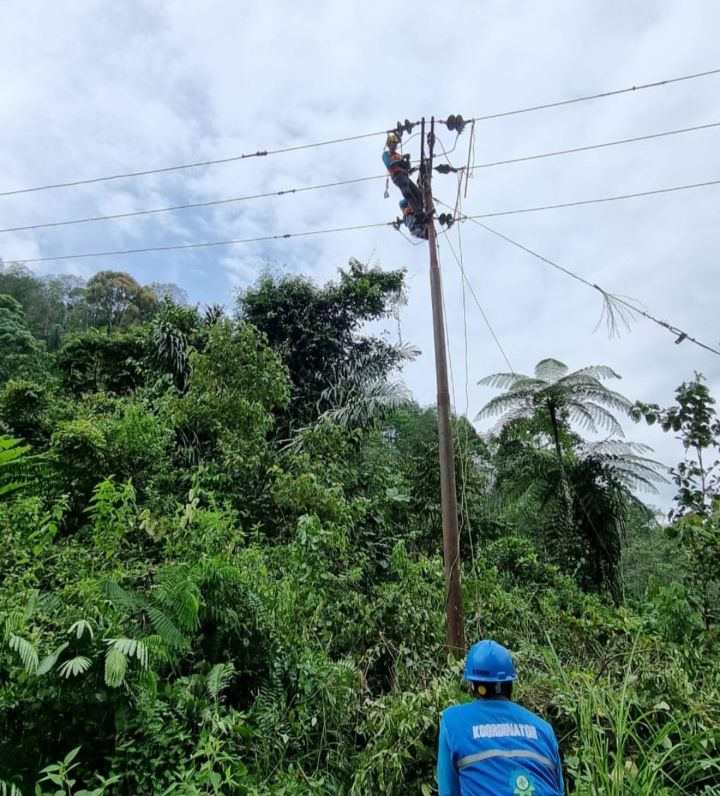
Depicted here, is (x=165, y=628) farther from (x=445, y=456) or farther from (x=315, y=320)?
(x=315, y=320)

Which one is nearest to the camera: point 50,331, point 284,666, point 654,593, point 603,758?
point 603,758

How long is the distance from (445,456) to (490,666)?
102 inches

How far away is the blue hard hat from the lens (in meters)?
2.45

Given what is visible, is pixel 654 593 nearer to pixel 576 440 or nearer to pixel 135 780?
pixel 135 780

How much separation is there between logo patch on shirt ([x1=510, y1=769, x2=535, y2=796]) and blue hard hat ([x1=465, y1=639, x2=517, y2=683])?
0.36 metres

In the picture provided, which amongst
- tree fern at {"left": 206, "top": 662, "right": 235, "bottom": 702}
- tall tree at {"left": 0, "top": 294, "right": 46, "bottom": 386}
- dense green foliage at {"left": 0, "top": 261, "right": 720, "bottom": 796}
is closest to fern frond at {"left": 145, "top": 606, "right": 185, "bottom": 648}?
dense green foliage at {"left": 0, "top": 261, "right": 720, "bottom": 796}

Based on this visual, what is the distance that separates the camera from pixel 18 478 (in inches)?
185

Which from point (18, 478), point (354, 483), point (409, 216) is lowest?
point (18, 478)

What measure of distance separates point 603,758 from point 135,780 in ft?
8.35

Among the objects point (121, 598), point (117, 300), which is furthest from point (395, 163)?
point (117, 300)

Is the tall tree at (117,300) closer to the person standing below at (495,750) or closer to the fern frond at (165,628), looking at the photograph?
the fern frond at (165,628)

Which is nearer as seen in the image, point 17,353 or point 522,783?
point 522,783

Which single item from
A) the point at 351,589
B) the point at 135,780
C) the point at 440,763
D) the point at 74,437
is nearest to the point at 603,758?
the point at 440,763

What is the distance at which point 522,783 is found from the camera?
213 centimetres
